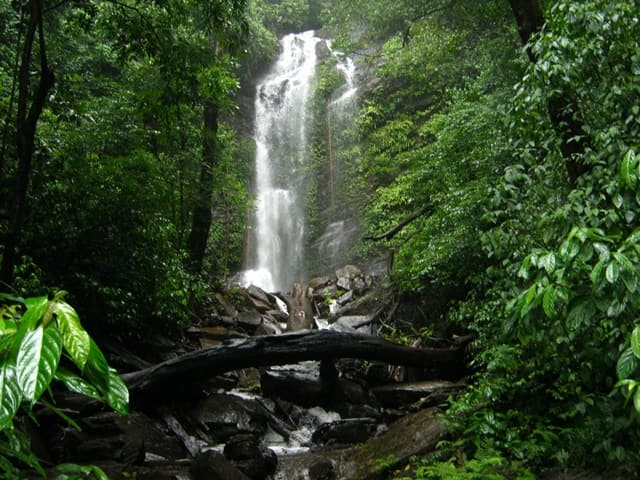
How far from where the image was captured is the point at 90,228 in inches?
330

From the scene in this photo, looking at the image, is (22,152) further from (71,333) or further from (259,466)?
(259,466)

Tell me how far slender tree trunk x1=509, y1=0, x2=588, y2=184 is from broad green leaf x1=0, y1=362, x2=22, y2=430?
4.43m

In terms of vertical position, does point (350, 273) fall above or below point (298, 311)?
above

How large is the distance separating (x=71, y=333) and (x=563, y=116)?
4970 mm

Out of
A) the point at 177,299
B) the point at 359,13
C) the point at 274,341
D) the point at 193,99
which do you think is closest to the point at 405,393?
the point at 274,341

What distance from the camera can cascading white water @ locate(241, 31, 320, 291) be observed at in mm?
23578

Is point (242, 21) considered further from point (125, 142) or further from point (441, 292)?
point (441, 292)

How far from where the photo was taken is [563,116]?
195 inches

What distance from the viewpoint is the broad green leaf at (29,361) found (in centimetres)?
100

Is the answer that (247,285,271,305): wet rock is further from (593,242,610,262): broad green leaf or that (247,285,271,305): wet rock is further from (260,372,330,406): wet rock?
(593,242,610,262): broad green leaf

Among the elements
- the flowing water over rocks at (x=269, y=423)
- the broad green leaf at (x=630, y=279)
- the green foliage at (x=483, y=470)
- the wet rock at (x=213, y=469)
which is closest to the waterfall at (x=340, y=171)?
the flowing water over rocks at (x=269, y=423)

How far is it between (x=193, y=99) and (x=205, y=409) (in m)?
4.73

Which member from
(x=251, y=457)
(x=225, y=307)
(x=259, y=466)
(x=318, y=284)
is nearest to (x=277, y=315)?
(x=225, y=307)

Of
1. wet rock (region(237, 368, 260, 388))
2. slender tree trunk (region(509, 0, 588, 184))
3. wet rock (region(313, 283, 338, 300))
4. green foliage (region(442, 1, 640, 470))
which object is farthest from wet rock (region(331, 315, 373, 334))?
slender tree trunk (region(509, 0, 588, 184))
